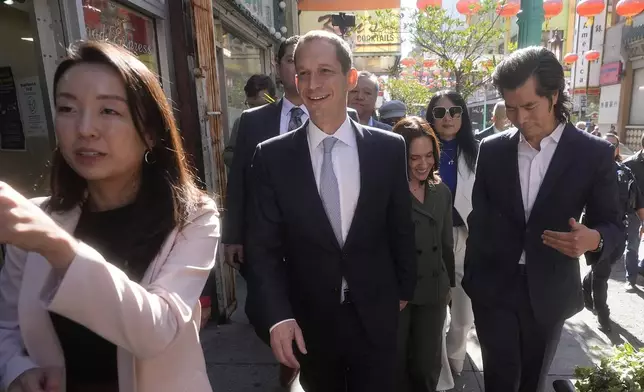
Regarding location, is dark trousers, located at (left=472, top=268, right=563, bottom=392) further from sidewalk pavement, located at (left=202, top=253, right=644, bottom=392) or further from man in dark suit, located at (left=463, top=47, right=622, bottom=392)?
sidewalk pavement, located at (left=202, top=253, right=644, bottom=392)

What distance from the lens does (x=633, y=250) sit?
484 centimetres

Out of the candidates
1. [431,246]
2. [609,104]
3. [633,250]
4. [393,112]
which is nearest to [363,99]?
[393,112]

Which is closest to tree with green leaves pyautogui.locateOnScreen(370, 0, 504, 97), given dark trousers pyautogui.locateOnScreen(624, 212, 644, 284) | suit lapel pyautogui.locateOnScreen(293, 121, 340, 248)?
dark trousers pyautogui.locateOnScreen(624, 212, 644, 284)

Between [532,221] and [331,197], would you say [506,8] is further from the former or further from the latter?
[331,197]

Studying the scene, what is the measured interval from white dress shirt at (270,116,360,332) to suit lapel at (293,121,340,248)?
0.11 ft

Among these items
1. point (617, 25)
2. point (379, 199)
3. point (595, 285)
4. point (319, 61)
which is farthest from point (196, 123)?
point (617, 25)

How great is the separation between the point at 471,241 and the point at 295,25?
8.22 meters

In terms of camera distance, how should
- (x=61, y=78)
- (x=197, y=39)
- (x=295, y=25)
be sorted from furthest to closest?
(x=295, y=25) → (x=197, y=39) → (x=61, y=78)

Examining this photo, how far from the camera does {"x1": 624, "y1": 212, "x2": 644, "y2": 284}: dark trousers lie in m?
4.79

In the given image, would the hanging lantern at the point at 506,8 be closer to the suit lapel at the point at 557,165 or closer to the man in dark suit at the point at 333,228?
the suit lapel at the point at 557,165

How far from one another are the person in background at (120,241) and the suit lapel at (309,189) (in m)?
0.54

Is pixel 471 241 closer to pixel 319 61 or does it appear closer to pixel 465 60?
pixel 319 61

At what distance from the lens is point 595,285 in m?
3.97

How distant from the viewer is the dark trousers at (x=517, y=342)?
84.9 inches
